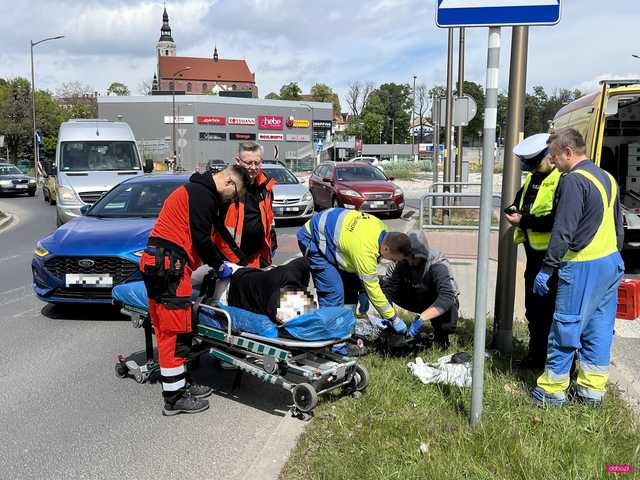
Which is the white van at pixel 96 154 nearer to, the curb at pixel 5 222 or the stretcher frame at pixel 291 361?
the curb at pixel 5 222

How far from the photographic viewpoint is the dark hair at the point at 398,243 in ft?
14.9

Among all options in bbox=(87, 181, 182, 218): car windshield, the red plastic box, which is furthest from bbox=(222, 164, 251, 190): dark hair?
bbox=(87, 181, 182, 218): car windshield

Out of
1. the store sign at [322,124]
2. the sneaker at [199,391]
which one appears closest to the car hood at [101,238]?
the sneaker at [199,391]

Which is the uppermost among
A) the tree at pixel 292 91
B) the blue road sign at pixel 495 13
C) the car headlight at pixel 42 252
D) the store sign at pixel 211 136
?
the tree at pixel 292 91

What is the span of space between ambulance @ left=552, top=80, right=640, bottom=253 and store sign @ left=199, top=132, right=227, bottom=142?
200 feet

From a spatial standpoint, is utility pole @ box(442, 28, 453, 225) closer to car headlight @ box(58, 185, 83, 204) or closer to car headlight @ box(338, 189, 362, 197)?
car headlight @ box(338, 189, 362, 197)

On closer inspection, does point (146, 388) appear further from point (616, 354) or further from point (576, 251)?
point (616, 354)

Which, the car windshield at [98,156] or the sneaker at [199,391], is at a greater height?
the car windshield at [98,156]

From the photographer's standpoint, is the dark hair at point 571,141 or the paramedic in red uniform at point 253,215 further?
the paramedic in red uniform at point 253,215

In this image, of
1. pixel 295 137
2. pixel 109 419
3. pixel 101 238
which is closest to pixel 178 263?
pixel 109 419

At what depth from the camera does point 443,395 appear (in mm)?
4254

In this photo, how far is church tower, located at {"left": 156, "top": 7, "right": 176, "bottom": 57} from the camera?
5502 inches

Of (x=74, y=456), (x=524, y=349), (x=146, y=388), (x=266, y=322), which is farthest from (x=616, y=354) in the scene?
(x=74, y=456)

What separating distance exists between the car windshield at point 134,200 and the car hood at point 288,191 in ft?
23.8
